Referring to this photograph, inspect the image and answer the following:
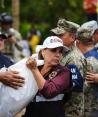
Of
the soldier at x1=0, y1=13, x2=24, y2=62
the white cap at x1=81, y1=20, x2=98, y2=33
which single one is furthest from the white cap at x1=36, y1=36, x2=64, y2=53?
the soldier at x1=0, y1=13, x2=24, y2=62

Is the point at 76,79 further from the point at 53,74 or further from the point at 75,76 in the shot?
the point at 53,74

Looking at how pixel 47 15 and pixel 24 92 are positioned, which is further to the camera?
pixel 47 15

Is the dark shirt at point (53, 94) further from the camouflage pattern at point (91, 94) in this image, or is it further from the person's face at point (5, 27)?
the person's face at point (5, 27)

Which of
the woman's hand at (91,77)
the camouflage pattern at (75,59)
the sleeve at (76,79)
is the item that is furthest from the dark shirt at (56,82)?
the woman's hand at (91,77)

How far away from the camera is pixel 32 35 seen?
25.3 meters

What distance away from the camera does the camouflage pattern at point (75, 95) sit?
880 cm

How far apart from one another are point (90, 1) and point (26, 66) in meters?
9.37

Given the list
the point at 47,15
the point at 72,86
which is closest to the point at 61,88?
the point at 72,86

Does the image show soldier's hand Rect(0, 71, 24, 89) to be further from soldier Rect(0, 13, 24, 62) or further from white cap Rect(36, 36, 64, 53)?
soldier Rect(0, 13, 24, 62)

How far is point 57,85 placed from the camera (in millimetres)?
8242

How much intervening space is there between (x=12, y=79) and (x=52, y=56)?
54 cm

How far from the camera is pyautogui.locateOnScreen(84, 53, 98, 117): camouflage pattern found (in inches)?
356

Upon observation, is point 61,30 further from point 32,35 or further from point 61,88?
point 32,35

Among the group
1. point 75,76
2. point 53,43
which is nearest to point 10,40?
point 75,76
